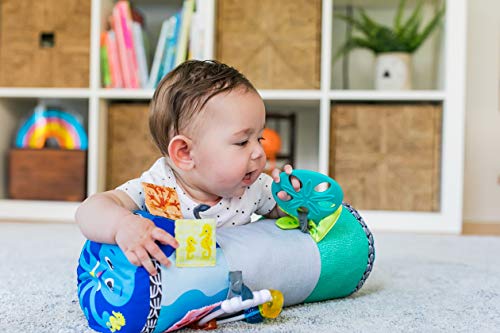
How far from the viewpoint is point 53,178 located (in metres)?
2.04

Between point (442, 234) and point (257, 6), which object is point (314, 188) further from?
point (257, 6)

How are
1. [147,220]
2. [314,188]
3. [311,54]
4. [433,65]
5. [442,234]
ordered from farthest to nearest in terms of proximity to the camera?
[433,65], [311,54], [442,234], [314,188], [147,220]

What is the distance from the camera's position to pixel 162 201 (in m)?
0.83

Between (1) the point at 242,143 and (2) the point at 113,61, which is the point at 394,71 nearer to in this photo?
(2) the point at 113,61

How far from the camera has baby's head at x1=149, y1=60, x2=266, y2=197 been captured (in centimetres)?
81

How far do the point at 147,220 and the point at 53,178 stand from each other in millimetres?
1431

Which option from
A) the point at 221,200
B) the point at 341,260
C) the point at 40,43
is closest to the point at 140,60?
the point at 40,43

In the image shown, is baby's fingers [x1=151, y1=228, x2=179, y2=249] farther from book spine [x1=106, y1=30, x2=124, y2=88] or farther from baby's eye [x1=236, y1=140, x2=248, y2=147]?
book spine [x1=106, y1=30, x2=124, y2=88]

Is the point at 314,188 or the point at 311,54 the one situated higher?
the point at 311,54

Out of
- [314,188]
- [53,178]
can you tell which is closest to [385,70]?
[53,178]

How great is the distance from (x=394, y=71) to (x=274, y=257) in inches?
54.3

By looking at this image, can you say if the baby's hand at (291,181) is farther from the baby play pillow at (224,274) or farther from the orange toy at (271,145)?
the orange toy at (271,145)

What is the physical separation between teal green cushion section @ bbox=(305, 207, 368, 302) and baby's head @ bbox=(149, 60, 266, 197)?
15cm

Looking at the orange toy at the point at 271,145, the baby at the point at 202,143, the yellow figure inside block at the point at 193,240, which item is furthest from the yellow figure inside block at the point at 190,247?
the orange toy at the point at 271,145
